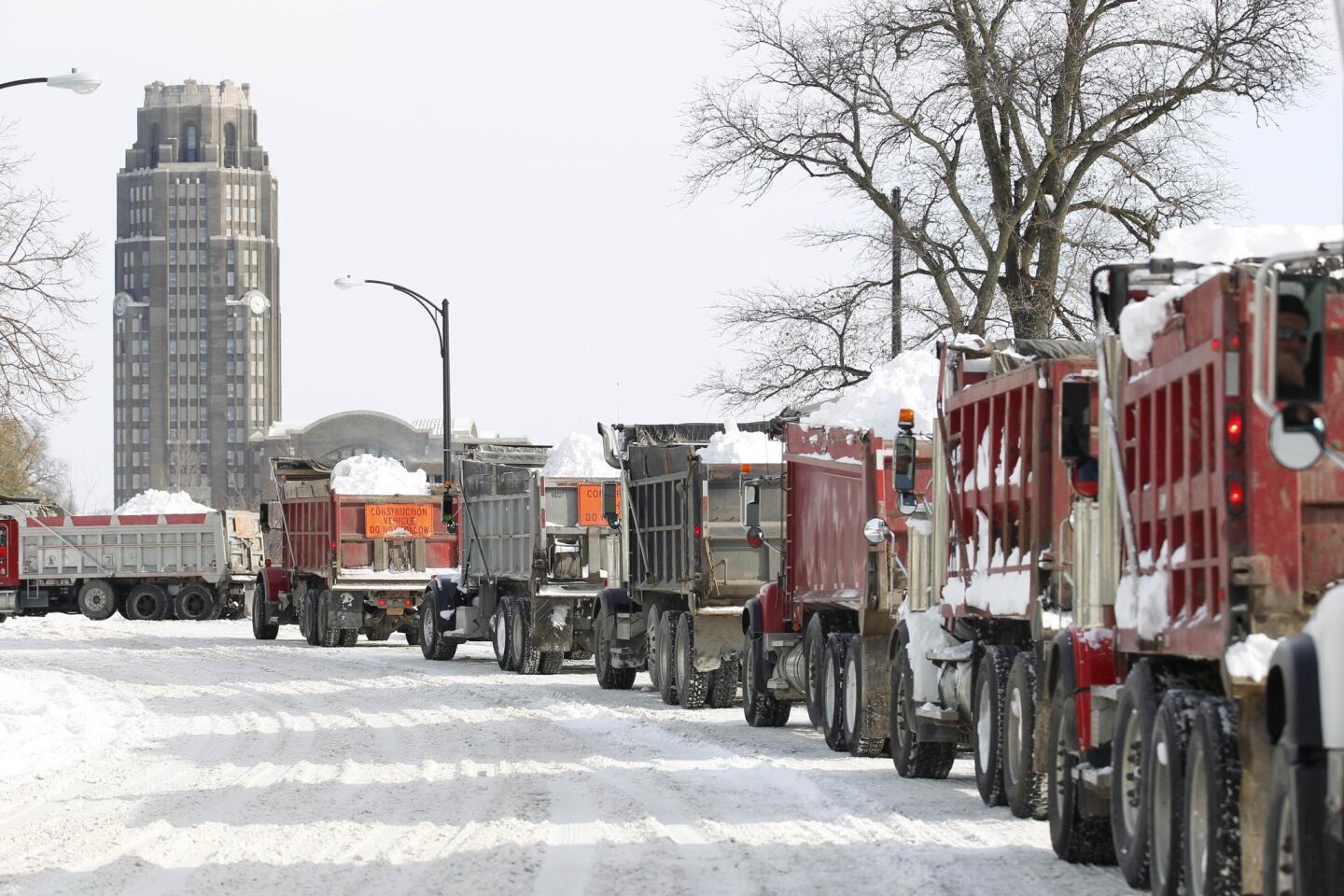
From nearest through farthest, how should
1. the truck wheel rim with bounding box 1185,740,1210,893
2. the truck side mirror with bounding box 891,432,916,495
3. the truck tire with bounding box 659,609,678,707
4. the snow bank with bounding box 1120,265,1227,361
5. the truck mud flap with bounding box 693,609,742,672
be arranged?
the truck wheel rim with bounding box 1185,740,1210,893, the snow bank with bounding box 1120,265,1227,361, the truck side mirror with bounding box 891,432,916,495, the truck mud flap with bounding box 693,609,742,672, the truck tire with bounding box 659,609,678,707

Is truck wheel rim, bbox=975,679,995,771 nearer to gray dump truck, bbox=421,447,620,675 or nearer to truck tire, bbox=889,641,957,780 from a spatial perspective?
truck tire, bbox=889,641,957,780

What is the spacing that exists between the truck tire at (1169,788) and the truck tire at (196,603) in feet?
142

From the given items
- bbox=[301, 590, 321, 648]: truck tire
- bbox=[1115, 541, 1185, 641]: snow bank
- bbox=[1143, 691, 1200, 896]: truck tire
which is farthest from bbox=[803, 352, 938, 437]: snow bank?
bbox=[301, 590, 321, 648]: truck tire

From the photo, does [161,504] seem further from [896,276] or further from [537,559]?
[537,559]

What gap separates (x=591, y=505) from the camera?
91.7 ft

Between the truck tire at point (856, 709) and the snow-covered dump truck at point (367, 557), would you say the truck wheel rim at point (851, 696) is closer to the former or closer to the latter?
the truck tire at point (856, 709)

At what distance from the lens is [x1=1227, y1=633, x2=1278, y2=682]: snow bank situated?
7566 mm

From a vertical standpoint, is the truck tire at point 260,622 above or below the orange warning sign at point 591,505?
below

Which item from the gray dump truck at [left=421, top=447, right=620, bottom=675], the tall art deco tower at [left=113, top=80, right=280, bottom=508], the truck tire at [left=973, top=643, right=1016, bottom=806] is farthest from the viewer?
the tall art deco tower at [left=113, top=80, right=280, bottom=508]

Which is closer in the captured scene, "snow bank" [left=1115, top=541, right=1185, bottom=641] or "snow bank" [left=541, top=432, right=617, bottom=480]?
"snow bank" [left=1115, top=541, right=1185, bottom=641]

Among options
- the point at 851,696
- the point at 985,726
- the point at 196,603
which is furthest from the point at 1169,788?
the point at 196,603

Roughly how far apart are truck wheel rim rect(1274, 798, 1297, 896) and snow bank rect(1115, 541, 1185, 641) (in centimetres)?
182

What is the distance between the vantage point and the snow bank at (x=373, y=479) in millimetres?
35906

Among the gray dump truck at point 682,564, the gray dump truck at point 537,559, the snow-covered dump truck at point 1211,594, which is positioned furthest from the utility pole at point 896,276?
the snow-covered dump truck at point 1211,594
